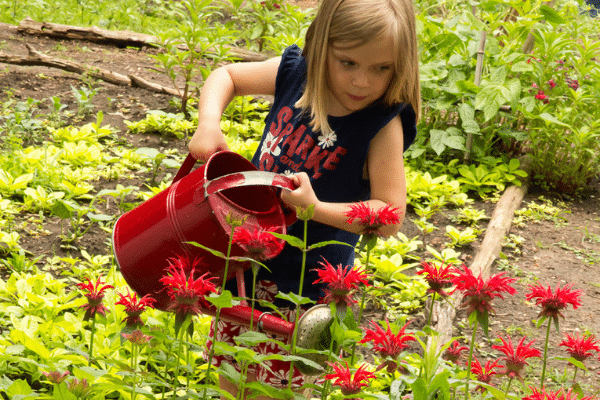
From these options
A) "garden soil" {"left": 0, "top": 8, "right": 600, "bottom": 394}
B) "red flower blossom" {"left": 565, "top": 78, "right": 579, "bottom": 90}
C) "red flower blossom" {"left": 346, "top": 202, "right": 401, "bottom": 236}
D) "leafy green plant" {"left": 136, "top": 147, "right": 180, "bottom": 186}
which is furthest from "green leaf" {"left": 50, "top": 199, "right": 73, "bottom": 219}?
"red flower blossom" {"left": 565, "top": 78, "right": 579, "bottom": 90}

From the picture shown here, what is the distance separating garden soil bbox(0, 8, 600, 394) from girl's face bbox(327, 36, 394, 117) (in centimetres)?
62

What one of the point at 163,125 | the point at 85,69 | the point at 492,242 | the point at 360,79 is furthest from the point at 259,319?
the point at 85,69

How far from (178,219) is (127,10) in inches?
226

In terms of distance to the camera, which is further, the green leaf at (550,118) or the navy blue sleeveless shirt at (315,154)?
the green leaf at (550,118)

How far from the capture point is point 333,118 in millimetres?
1597

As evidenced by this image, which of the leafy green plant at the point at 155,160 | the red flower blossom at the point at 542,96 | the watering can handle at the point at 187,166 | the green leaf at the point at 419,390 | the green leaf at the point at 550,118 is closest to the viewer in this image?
the green leaf at the point at 419,390

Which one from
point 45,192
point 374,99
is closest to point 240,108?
point 45,192

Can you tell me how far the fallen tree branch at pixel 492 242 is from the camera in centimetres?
241

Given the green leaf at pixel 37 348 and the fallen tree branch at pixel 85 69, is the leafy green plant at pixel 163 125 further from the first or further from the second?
the green leaf at pixel 37 348

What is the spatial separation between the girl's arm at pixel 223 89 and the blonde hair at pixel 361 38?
219 mm

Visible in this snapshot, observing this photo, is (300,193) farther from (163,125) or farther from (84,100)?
(84,100)

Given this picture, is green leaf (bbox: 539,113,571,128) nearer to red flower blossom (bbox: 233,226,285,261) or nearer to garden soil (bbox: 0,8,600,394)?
garden soil (bbox: 0,8,600,394)

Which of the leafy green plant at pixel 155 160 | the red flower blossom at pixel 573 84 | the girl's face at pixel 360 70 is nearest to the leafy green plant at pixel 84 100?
the leafy green plant at pixel 155 160

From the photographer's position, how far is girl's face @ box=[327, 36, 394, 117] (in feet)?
4.56
